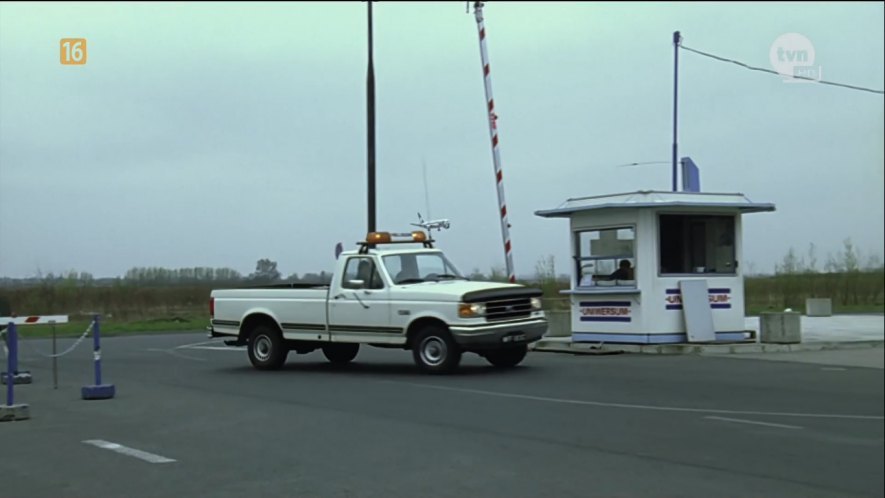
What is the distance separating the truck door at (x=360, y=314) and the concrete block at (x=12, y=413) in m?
5.34

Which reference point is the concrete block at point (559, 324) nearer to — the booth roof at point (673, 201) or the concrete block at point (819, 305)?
the booth roof at point (673, 201)

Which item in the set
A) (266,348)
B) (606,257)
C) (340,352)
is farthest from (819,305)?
(606,257)

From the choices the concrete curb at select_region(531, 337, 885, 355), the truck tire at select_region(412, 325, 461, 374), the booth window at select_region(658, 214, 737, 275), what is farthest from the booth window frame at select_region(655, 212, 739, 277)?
the truck tire at select_region(412, 325, 461, 374)

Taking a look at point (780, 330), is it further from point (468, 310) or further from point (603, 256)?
point (468, 310)

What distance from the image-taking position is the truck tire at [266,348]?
49.9 feet

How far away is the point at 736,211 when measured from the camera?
1919 cm

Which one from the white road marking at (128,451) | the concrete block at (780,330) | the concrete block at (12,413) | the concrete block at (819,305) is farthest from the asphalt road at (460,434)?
the concrete block at (780,330)

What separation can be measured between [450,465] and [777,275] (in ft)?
10.1

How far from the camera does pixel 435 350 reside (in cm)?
1480

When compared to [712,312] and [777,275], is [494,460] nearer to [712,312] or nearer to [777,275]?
[777,275]

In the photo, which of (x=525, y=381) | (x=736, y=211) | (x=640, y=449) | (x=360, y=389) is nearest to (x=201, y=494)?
(x=640, y=449)

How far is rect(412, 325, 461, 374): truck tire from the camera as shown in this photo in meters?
14.6

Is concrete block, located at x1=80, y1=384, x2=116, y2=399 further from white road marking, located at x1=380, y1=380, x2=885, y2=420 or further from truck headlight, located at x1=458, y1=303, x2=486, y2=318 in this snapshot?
truck headlight, located at x1=458, y1=303, x2=486, y2=318

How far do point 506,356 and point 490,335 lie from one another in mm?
1519
